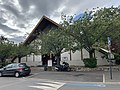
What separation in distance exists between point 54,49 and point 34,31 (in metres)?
8.61

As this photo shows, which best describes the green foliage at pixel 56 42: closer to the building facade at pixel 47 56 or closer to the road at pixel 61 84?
the building facade at pixel 47 56

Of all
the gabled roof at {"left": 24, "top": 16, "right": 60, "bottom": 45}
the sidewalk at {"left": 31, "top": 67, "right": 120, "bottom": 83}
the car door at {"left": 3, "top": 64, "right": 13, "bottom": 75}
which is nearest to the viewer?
the sidewalk at {"left": 31, "top": 67, "right": 120, "bottom": 83}

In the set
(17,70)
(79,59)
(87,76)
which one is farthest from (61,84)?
(79,59)

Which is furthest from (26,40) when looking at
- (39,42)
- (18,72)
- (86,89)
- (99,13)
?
(86,89)

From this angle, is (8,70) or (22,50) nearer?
(8,70)

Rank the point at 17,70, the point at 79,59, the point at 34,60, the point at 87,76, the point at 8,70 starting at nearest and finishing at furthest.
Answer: the point at 87,76, the point at 17,70, the point at 8,70, the point at 79,59, the point at 34,60

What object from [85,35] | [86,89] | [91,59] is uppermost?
[85,35]

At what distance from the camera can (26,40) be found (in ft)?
98.0

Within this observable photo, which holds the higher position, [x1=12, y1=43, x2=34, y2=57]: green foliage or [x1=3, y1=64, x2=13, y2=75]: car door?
[x1=12, y1=43, x2=34, y2=57]: green foliage

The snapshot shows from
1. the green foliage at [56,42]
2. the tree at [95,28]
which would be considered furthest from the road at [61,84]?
the green foliage at [56,42]

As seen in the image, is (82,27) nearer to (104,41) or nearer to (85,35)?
(85,35)

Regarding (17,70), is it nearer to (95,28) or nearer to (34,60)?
(95,28)

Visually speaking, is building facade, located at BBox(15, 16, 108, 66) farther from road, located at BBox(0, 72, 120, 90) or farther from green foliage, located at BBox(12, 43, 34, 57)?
road, located at BBox(0, 72, 120, 90)

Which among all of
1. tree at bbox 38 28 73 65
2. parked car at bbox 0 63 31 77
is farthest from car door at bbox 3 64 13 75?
tree at bbox 38 28 73 65
